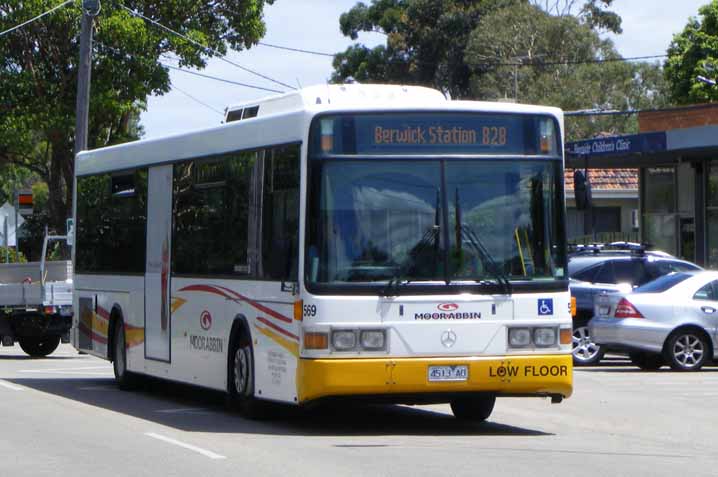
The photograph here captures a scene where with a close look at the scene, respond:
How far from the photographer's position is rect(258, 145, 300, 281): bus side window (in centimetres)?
1312

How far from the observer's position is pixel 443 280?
12953mm

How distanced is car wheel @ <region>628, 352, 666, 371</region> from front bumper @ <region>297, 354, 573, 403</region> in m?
9.46

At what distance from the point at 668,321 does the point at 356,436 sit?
935cm

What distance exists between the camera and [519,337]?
13.1m

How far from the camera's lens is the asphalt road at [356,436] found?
35.9 ft

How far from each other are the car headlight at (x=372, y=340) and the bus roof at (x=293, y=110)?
1.84 metres

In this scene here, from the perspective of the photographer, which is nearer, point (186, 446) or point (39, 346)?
point (186, 446)

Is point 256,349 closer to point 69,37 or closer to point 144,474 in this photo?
point 144,474

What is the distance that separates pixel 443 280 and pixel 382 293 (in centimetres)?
58

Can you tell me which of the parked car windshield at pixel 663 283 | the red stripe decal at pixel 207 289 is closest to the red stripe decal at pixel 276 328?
the red stripe decal at pixel 207 289

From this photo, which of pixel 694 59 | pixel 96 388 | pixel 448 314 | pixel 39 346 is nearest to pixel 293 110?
pixel 448 314

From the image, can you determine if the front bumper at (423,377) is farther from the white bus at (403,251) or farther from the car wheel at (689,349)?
the car wheel at (689,349)

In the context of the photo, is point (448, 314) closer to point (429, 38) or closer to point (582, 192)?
point (582, 192)

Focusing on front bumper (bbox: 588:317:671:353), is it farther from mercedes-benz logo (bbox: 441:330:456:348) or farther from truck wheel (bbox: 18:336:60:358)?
truck wheel (bbox: 18:336:60:358)
